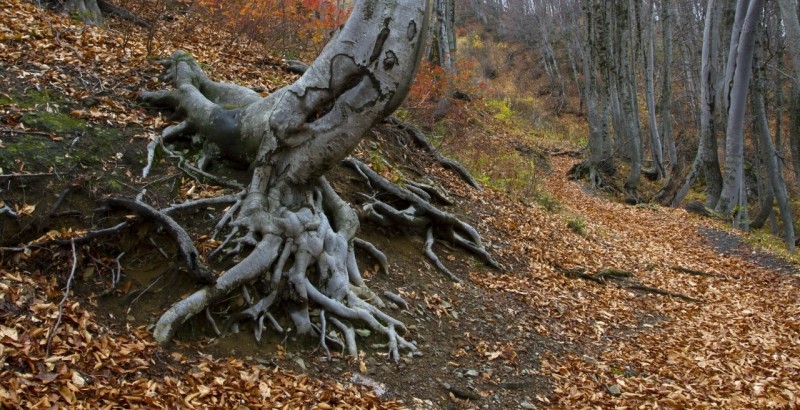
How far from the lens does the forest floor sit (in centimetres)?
363

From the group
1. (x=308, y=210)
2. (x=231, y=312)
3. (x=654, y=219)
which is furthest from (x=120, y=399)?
(x=654, y=219)

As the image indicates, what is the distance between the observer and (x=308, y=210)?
5.30 meters

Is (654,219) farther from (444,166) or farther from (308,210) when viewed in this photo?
(308,210)

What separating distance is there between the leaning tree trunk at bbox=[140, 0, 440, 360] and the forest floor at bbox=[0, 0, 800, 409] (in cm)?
34

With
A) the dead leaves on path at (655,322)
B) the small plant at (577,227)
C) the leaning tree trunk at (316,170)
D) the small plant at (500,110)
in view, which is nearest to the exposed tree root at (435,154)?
the dead leaves on path at (655,322)

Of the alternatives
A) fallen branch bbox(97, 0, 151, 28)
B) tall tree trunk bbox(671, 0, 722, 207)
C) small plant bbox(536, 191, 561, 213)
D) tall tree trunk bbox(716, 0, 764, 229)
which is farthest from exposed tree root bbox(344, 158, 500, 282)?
tall tree trunk bbox(671, 0, 722, 207)

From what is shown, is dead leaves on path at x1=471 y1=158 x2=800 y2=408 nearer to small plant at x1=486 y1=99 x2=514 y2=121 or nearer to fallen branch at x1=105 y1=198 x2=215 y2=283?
fallen branch at x1=105 y1=198 x2=215 y2=283

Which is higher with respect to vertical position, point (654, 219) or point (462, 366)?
point (654, 219)

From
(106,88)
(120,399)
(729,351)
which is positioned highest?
(106,88)

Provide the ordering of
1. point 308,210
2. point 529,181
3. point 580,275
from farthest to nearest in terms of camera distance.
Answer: point 529,181, point 580,275, point 308,210

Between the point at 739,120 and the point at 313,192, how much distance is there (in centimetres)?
995

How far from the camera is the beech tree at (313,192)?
4594mm

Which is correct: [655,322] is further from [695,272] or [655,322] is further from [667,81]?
[667,81]

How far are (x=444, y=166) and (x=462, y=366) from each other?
5601mm
